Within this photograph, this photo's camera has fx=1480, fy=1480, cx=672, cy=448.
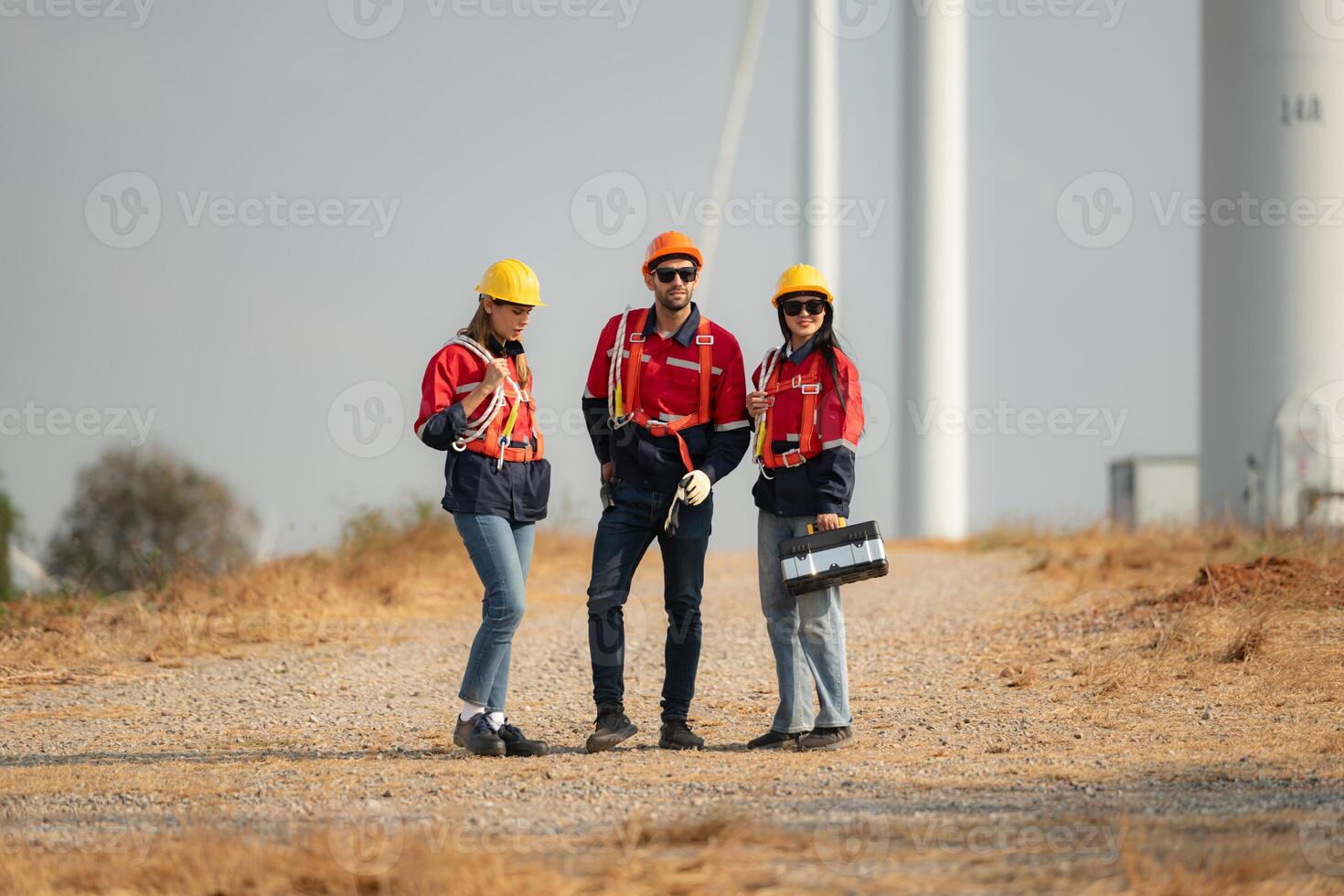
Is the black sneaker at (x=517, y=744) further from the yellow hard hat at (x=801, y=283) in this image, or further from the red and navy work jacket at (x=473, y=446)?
the yellow hard hat at (x=801, y=283)

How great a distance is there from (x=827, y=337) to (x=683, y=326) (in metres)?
0.65

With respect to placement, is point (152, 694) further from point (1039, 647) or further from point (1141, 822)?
point (1141, 822)

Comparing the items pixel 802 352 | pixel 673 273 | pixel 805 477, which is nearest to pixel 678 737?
pixel 805 477

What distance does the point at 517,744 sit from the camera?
6598 millimetres

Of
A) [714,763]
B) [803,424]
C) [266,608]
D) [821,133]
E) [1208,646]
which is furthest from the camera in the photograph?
[821,133]

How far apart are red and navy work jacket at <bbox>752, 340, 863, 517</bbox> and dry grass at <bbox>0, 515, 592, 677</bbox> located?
582 cm

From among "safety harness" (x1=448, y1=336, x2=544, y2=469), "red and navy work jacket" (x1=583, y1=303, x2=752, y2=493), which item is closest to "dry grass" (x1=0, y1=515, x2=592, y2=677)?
"safety harness" (x1=448, y1=336, x2=544, y2=469)

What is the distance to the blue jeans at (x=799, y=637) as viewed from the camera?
6.55m

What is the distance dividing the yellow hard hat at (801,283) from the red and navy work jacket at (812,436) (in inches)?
9.4

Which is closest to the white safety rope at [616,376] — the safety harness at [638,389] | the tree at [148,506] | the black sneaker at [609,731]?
the safety harness at [638,389]

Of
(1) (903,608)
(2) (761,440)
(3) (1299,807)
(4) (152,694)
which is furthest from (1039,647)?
(4) (152,694)

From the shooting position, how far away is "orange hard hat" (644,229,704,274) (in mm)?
6512

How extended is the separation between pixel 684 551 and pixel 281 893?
115 inches

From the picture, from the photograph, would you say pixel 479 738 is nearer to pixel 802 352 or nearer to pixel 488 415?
pixel 488 415
